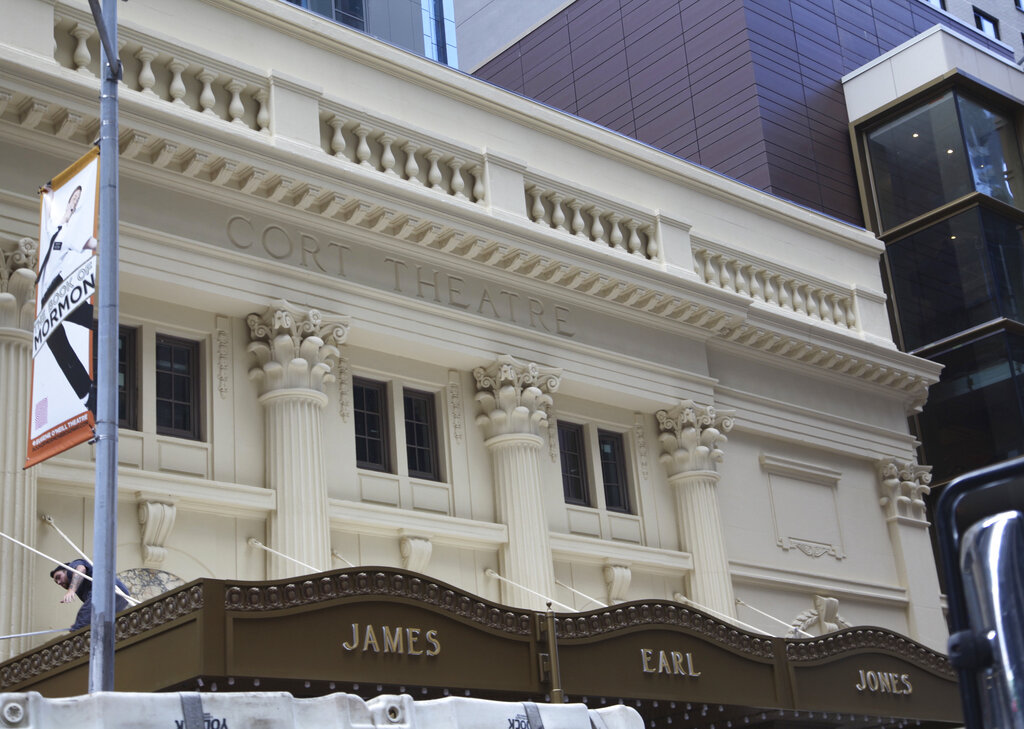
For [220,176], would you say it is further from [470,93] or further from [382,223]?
[470,93]

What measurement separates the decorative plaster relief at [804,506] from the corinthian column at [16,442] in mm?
12586

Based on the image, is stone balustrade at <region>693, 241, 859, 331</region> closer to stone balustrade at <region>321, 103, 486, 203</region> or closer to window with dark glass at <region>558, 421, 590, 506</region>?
window with dark glass at <region>558, 421, 590, 506</region>

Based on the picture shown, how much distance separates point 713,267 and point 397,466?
25.3 feet

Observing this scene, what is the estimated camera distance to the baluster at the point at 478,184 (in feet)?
61.7

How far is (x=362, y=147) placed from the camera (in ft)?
57.4

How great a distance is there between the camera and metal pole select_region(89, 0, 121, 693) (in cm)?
806

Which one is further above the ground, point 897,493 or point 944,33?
point 944,33

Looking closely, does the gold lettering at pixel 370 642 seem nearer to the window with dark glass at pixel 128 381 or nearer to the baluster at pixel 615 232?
the window with dark glass at pixel 128 381

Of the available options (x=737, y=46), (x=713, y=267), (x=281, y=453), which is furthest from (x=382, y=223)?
(x=737, y=46)

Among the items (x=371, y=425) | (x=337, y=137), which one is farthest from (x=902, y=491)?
(x=337, y=137)

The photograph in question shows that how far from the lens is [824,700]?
54.5 ft

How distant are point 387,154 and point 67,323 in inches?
352

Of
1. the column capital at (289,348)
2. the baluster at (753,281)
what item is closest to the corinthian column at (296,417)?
the column capital at (289,348)

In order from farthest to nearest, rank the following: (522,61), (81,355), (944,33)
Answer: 1. (522,61)
2. (944,33)
3. (81,355)
